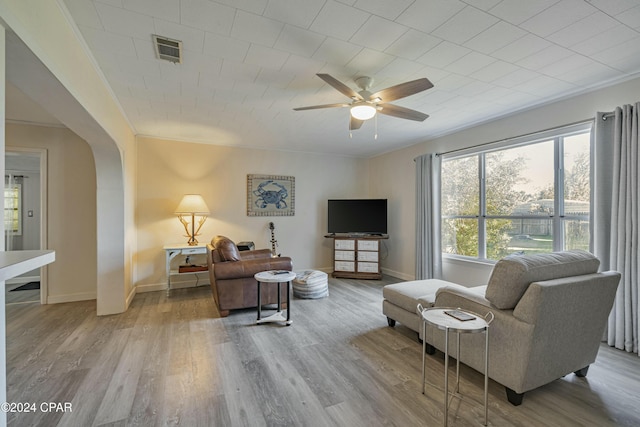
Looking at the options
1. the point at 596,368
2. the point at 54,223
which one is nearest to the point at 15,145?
the point at 54,223

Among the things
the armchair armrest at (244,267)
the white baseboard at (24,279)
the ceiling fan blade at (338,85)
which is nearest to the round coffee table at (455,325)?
the ceiling fan blade at (338,85)

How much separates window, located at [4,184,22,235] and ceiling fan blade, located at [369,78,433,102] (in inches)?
275

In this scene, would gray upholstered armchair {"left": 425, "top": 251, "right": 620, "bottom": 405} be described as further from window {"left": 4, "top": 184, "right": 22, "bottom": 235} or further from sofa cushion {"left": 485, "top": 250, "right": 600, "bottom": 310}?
window {"left": 4, "top": 184, "right": 22, "bottom": 235}

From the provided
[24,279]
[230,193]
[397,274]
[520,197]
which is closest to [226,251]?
[230,193]

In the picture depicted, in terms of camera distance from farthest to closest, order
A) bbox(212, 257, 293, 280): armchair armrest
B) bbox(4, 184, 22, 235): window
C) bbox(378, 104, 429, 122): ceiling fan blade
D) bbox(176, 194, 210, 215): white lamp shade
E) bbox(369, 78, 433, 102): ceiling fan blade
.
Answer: bbox(4, 184, 22, 235): window → bbox(176, 194, 210, 215): white lamp shade → bbox(212, 257, 293, 280): armchair armrest → bbox(378, 104, 429, 122): ceiling fan blade → bbox(369, 78, 433, 102): ceiling fan blade

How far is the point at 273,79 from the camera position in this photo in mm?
2635

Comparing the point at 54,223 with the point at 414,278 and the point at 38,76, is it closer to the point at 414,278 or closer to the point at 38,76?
the point at 38,76

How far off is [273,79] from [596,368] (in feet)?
12.1

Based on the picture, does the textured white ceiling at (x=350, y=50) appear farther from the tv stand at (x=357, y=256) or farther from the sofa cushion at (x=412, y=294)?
the tv stand at (x=357, y=256)

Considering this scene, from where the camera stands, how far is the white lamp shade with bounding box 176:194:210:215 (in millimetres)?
4277

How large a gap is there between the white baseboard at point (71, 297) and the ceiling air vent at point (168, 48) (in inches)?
139

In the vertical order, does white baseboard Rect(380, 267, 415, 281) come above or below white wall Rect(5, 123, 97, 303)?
below

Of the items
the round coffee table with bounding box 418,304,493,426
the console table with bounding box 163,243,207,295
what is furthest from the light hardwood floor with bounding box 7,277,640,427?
the console table with bounding box 163,243,207,295

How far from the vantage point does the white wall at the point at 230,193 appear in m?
4.52
